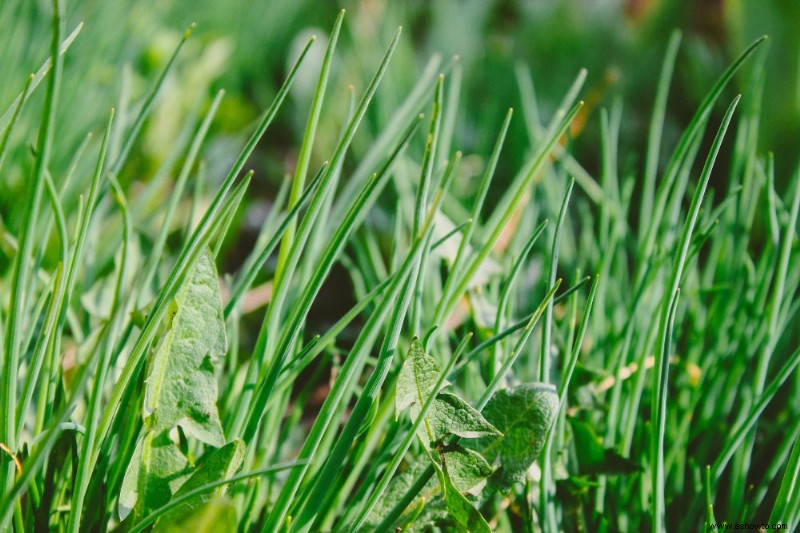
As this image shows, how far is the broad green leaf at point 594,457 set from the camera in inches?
14.2

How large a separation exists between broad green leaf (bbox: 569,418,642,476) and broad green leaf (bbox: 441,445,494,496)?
89mm

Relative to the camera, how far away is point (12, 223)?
0.64m

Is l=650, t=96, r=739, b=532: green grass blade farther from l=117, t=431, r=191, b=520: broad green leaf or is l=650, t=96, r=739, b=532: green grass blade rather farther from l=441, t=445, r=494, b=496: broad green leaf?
l=117, t=431, r=191, b=520: broad green leaf

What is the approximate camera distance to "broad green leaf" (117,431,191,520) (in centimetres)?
30

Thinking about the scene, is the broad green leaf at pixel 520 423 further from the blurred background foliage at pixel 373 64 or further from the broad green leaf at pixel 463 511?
the blurred background foliage at pixel 373 64

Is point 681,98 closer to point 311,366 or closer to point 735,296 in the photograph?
point 735,296

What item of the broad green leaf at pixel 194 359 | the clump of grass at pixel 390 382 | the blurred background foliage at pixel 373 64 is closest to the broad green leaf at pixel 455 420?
the clump of grass at pixel 390 382

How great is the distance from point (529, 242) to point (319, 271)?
0.10m

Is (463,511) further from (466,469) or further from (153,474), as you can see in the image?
(153,474)

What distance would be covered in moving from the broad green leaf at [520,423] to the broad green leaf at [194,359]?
14cm

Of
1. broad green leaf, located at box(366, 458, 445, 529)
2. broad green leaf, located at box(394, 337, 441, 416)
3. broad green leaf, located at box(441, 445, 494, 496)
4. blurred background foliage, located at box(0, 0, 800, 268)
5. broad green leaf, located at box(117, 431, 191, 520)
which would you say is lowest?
broad green leaf, located at box(117, 431, 191, 520)

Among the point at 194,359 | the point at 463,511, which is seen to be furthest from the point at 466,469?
the point at 194,359

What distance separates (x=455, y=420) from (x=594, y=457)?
0.38ft

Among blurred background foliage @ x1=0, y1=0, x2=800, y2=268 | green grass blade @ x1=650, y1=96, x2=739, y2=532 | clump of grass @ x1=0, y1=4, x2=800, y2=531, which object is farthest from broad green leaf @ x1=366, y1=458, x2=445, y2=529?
blurred background foliage @ x1=0, y1=0, x2=800, y2=268
